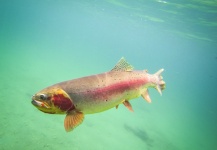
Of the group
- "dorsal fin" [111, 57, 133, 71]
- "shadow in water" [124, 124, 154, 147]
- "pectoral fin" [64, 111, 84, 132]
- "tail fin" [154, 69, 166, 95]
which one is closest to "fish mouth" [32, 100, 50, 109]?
"pectoral fin" [64, 111, 84, 132]

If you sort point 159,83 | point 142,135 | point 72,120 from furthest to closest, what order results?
point 142,135
point 159,83
point 72,120

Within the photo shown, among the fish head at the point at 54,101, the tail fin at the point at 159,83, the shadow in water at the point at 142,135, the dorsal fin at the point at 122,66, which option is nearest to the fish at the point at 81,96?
the fish head at the point at 54,101

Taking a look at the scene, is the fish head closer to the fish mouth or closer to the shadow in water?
the fish mouth

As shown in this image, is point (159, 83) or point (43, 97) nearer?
point (43, 97)

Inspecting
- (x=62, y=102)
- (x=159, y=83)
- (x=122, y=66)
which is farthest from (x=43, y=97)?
(x=159, y=83)

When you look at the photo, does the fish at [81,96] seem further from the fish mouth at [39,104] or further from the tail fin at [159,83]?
the tail fin at [159,83]

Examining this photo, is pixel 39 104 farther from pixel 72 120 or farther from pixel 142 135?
pixel 142 135

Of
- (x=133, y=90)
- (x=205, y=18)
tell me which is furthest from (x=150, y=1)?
(x=133, y=90)
